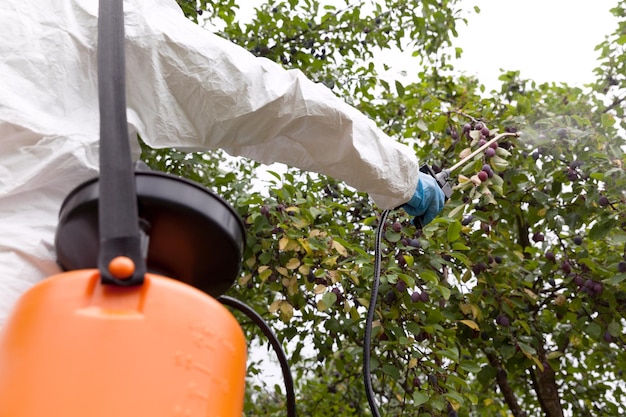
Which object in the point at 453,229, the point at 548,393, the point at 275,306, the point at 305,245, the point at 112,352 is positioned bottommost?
the point at 548,393

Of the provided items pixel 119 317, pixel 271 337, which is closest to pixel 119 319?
pixel 119 317

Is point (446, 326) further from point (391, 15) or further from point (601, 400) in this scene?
point (391, 15)

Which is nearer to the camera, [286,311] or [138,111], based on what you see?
[138,111]

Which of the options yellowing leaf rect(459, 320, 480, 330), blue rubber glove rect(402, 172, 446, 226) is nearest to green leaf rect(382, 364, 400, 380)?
yellowing leaf rect(459, 320, 480, 330)

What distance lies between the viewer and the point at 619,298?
2881mm

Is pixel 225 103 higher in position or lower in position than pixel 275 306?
higher

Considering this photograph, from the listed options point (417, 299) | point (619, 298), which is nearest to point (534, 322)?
point (619, 298)

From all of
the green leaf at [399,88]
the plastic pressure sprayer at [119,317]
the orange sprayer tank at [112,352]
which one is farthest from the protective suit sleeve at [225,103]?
the green leaf at [399,88]

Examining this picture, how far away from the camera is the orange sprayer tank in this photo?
0.65 meters

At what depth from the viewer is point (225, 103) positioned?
1.13m

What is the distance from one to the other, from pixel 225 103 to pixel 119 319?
53cm

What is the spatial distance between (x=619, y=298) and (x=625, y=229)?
0.41 meters

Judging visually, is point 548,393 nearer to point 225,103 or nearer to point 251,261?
point 251,261

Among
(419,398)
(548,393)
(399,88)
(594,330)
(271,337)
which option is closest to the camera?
(271,337)
